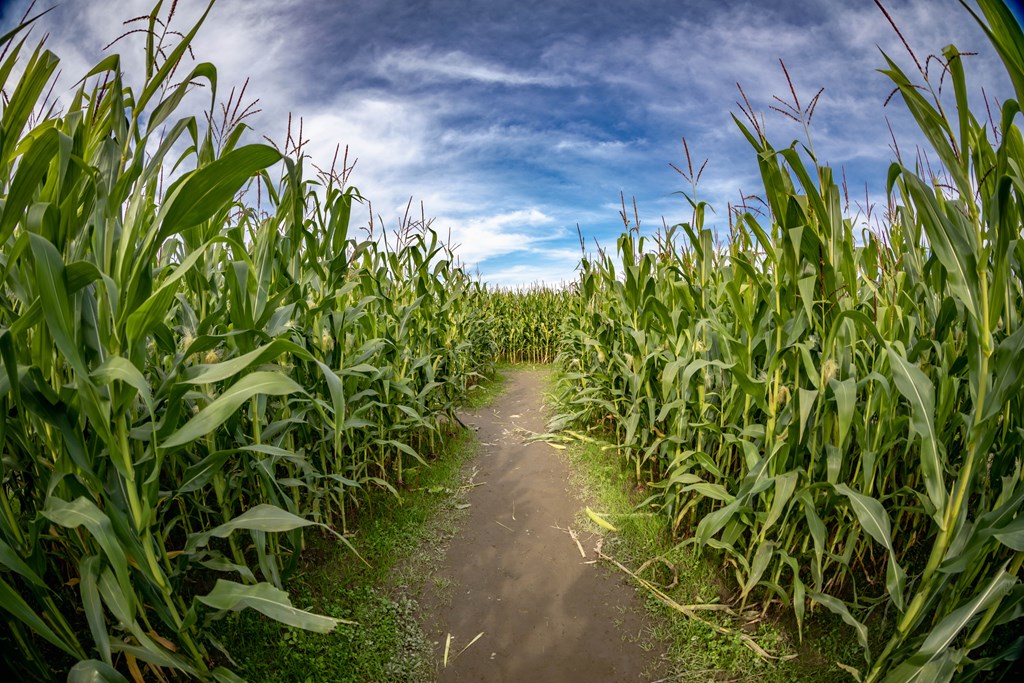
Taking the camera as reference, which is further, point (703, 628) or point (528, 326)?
point (528, 326)

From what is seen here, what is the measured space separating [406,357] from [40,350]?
2.60 metres

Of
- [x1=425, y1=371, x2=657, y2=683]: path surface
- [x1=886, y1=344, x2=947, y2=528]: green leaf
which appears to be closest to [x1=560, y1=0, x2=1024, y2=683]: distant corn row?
[x1=886, y1=344, x2=947, y2=528]: green leaf

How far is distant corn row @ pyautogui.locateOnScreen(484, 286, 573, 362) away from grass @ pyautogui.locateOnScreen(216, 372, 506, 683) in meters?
6.89

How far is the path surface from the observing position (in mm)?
2359

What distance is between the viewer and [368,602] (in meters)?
2.68

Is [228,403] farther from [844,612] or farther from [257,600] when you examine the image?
[844,612]

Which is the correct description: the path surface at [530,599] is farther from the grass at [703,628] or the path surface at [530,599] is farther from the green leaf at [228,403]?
the green leaf at [228,403]

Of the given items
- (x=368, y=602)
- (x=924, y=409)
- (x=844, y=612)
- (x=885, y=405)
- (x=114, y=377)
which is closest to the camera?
(x=114, y=377)

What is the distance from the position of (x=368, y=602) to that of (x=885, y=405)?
101 inches

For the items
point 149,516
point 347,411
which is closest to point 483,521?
point 347,411

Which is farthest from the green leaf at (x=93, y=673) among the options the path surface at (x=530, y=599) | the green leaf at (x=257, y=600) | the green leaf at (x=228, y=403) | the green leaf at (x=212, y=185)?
the path surface at (x=530, y=599)

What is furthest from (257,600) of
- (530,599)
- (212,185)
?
(530,599)

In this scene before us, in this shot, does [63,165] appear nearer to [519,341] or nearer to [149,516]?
[149,516]

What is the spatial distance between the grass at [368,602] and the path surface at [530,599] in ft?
0.38
